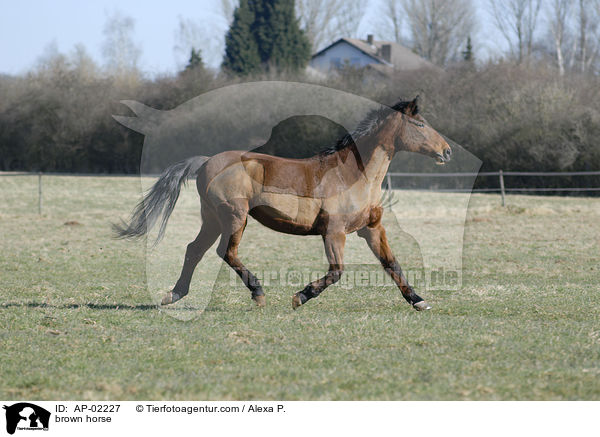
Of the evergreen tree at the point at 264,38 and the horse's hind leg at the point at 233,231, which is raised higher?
the evergreen tree at the point at 264,38

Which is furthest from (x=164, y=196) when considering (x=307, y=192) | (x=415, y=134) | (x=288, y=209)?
(x=415, y=134)

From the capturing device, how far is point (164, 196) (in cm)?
701

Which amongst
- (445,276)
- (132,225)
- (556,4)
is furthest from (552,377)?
(556,4)

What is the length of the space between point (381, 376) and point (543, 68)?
34297 mm

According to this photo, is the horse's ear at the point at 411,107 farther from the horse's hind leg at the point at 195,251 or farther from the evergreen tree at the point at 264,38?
the evergreen tree at the point at 264,38

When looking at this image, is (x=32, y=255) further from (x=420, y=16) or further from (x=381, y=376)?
(x=420, y=16)

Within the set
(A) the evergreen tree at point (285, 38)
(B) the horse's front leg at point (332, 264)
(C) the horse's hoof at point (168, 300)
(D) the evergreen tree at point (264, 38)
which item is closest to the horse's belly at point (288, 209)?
(B) the horse's front leg at point (332, 264)

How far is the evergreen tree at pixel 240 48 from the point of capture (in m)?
53.8

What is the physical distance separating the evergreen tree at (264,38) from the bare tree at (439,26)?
10596 mm

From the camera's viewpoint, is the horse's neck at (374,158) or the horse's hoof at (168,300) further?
the horse's hoof at (168,300)

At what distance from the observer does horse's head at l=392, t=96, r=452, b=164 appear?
6891 mm

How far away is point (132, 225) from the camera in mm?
7152
